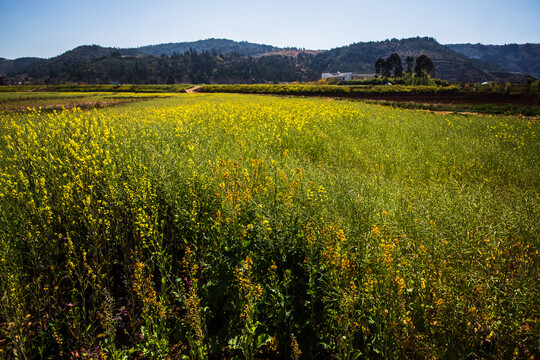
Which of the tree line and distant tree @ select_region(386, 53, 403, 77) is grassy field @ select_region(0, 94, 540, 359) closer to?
the tree line

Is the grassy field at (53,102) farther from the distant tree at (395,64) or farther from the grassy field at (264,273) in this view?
the distant tree at (395,64)

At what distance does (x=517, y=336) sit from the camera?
7.15 feet

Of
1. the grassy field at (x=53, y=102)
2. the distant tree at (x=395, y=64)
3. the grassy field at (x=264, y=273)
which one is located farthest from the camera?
the distant tree at (x=395, y=64)

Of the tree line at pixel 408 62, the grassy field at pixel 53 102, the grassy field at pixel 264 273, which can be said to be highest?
the tree line at pixel 408 62

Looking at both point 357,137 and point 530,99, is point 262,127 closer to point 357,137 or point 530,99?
point 357,137

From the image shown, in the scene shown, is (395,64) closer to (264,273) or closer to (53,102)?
(53,102)

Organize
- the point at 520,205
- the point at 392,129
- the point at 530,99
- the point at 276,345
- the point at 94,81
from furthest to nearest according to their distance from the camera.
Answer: the point at 94,81 → the point at 530,99 → the point at 392,129 → the point at 520,205 → the point at 276,345

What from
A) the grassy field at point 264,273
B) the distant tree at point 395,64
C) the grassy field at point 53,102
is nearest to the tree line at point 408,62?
the distant tree at point 395,64

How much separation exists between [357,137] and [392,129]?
2.57 meters

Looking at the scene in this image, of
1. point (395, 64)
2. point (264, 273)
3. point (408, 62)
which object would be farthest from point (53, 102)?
point (408, 62)

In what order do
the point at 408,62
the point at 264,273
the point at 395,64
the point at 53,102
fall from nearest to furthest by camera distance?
the point at 264,273
the point at 53,102
the point at 395,64
the point at 408,62

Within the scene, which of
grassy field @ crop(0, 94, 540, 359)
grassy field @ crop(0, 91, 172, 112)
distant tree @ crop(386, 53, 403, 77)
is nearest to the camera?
grassy field @ crop(0, 94, 540, 359)

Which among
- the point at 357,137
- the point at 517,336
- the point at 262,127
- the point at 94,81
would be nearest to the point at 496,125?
the point at 357,137

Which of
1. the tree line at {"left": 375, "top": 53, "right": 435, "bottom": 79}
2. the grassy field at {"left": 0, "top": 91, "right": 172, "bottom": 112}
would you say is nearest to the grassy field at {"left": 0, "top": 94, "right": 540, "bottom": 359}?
the grassy field at {"left": 0, "top": 91, "right": 172, "bottom": 112}
